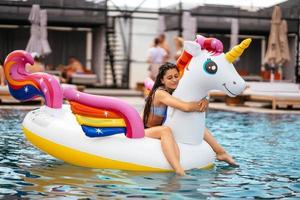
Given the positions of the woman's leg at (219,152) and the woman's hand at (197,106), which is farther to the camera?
the woman's leg at (219,152)

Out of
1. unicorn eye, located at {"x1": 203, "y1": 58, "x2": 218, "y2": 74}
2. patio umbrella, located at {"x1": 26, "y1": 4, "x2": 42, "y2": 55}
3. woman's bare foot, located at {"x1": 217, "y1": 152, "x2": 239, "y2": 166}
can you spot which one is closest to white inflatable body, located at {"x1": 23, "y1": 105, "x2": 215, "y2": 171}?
woman's bare foot, located at {"x1": 217, "y1": 152, "x2": 239, "y2": 166}

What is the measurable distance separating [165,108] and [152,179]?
0.92 meters

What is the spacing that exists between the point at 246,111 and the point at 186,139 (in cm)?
870

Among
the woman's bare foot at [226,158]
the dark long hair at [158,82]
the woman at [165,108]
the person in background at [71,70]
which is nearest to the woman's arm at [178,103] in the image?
the woman at [165,108]

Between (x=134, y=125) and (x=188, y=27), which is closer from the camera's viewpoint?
(x=134, y=125)

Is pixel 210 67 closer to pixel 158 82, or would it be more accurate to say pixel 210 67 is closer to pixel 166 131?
pixel 158 82

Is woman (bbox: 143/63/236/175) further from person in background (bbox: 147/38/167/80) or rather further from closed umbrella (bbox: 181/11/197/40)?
closed umbrella (bbox: 181/11/197/40)

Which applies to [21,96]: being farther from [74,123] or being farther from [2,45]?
[2,45]

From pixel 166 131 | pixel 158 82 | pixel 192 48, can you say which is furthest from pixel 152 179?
pixel 192 48

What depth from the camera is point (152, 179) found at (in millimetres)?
5418

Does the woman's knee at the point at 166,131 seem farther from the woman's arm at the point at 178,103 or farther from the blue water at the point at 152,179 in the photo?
the blue water at the point at 152,179

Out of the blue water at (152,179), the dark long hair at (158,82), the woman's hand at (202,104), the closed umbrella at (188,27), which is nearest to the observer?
the blue water at (152,179)

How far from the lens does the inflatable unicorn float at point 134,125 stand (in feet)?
19.0

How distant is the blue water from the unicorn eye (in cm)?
96
